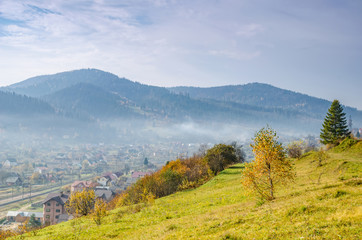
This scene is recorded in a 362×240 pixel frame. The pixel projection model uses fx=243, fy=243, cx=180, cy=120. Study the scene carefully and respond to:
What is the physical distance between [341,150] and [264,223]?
1555 inches

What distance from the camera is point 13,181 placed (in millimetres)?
157125

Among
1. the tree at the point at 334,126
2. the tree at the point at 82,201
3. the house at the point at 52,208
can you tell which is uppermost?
the tree at the point at 334,126

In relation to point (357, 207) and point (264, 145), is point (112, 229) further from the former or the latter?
point (357, 207)

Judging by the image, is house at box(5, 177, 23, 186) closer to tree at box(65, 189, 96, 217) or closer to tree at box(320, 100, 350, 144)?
tree at box(65, 189, 96, 217)

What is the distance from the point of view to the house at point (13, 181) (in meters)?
155

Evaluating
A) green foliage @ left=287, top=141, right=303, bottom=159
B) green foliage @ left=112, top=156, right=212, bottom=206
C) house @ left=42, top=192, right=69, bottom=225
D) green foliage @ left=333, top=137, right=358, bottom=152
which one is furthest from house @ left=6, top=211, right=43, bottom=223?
green foliage @ left=333, top=137, right=358, bottom=152

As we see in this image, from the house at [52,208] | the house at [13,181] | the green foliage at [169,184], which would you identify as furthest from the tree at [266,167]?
the house at [13,181]

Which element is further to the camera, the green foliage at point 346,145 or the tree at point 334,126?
the tree at point 334,126

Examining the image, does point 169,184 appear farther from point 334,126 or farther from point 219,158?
point 334,126

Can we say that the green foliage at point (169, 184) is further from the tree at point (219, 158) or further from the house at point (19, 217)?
the house at point (19, 217)

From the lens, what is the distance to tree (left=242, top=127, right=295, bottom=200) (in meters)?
22.4

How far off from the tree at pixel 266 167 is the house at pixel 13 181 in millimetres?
173416

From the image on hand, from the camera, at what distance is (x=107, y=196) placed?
107062 mm

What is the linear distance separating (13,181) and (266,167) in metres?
181
